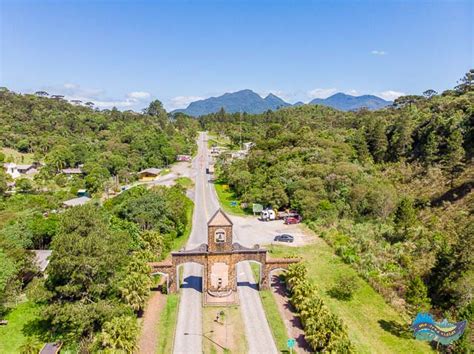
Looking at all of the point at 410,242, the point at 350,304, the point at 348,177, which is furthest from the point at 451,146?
the point at 350,304

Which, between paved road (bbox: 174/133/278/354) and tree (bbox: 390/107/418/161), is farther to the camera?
tree (bbox: 390/107/418/161)

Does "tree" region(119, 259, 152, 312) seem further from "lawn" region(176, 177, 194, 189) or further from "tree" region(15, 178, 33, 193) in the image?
"tree" region(15, 178, 33, 193)

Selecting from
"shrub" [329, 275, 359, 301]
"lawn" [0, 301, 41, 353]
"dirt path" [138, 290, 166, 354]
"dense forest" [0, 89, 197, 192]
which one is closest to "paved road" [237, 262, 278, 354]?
"dirt path" [138, 290, 166, 354]

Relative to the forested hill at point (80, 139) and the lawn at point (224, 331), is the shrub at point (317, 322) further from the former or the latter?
the forested hill at point (80, 139)

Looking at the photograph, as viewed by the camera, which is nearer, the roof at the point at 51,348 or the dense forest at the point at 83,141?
the roof at the point at 51,348

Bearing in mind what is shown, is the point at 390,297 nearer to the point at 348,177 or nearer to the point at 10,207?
the point at 348,177

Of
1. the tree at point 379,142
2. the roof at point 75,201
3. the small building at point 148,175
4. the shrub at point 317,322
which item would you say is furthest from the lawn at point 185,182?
the shrub at point 317,322
